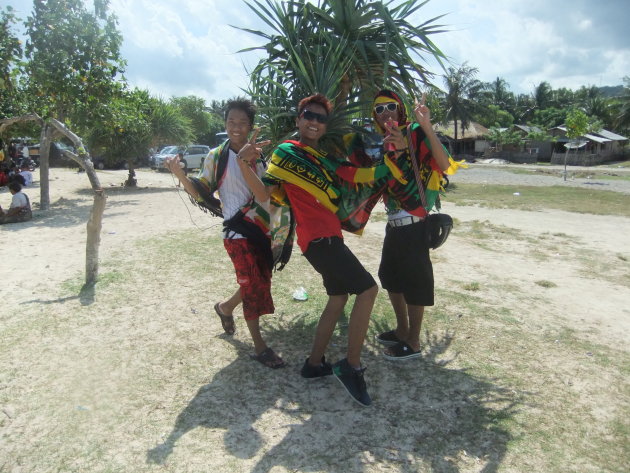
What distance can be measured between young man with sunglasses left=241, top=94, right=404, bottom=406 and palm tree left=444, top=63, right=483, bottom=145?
43458mm

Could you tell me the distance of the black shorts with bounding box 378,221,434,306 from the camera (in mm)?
3299

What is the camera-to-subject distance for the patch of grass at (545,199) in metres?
12.4

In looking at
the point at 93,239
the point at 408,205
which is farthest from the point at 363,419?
the point at 93,239

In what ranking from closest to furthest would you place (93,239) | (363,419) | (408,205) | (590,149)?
1. (363,419)
2. (408,205)
3. (93,239)
4. (590,149)

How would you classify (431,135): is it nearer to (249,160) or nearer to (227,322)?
(249,160)

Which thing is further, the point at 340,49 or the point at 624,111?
the point at 624,111

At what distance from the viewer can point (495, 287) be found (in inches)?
215


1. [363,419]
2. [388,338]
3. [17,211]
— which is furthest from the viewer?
[17,211]

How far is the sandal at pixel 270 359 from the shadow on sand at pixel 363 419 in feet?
0.20

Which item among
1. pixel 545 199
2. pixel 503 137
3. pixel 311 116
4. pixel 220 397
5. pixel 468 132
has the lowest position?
pixel 220 397

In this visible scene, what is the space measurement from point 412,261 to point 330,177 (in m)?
0.89

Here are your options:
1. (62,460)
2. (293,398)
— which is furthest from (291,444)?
(62,460)

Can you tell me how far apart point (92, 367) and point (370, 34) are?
11.2 ft

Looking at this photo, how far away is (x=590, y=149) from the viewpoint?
40188 millimetres
